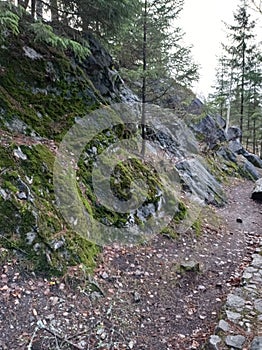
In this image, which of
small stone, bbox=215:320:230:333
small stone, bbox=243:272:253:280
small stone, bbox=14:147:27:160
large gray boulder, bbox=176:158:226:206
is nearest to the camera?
small stone, bbox=215:320:230:333

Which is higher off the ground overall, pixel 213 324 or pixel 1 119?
pixel 1 119

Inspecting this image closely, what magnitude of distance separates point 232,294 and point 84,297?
7.04 feet

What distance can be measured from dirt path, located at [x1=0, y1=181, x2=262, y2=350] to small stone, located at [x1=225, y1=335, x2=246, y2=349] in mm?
336

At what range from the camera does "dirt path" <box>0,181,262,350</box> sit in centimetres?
309

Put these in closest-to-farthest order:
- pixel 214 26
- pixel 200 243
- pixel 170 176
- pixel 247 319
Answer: pixel 247 319, pixel 200 243, pixel 170 176, pixel 214 26

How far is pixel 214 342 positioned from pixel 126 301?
1.26m

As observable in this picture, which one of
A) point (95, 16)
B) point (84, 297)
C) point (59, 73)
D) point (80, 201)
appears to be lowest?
point (84, 297)

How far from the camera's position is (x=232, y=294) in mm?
4133

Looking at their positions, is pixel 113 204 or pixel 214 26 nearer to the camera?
pixel 113 204

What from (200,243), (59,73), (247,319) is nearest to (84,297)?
(247,319)

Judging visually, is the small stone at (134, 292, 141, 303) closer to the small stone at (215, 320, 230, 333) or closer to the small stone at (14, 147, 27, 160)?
the small stone at (215, 320, 230, 333)

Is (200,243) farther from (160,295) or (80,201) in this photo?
(80,201)

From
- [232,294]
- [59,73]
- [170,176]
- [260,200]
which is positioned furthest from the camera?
[260,200]

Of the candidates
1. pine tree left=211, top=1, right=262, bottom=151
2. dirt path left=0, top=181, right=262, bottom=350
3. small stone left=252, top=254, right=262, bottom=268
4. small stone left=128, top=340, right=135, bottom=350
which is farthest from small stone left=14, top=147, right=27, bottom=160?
pine tree left=211, top=1, right=262, bottom=151
